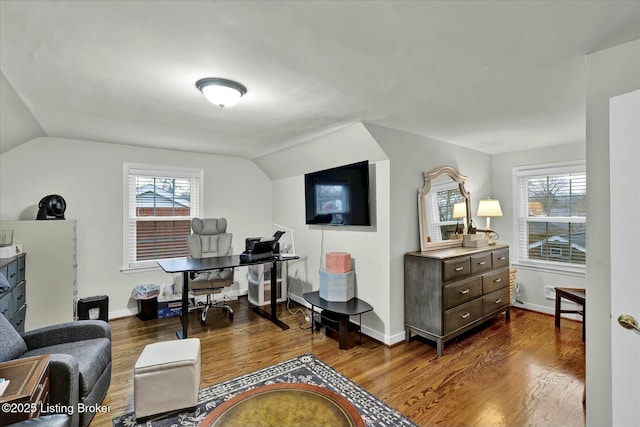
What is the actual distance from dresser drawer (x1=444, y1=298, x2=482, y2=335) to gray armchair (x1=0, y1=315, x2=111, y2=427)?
115 inches

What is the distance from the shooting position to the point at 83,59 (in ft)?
5.79

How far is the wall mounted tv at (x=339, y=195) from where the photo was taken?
3369 mm

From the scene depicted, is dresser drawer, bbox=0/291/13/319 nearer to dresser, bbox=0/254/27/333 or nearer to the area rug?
dresser, bbox=0/254/27/333

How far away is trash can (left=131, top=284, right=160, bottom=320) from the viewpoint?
386 centimetres

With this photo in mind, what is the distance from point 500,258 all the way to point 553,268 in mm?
932

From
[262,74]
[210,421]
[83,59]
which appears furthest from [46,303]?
[262,74]

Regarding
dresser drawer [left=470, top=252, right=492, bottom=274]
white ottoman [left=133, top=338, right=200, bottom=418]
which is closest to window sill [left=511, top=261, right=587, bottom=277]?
dresser drawer [left=470, top=252, right=492, bottom=274]

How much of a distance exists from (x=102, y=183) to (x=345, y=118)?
3.23m

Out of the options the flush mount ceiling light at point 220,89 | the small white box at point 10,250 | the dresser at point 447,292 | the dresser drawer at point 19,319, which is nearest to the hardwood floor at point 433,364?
the dresser at point 447,292

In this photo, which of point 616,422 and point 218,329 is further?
point 218,329

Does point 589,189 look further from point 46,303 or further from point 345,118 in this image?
point 46,303

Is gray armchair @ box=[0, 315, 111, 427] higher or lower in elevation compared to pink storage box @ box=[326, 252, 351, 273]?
lower

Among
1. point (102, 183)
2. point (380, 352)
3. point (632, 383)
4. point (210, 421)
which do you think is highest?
point (102, 183)

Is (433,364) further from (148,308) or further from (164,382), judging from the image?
(148,308)
